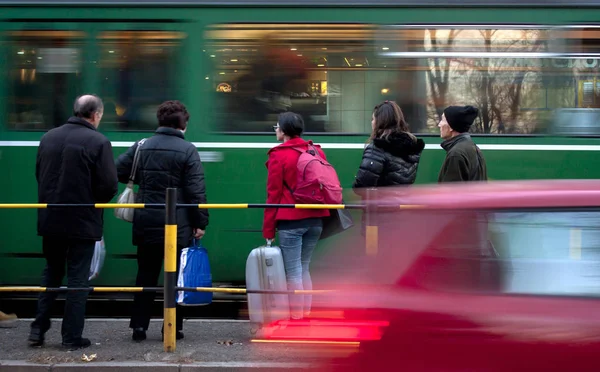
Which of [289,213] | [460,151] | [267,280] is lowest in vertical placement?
[267,280]

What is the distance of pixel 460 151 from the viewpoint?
21.7 ft

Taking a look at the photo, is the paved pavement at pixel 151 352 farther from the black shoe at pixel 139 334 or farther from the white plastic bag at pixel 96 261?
the white plastic bag at pixel 96 261

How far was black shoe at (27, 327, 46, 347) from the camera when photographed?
657 centimetres

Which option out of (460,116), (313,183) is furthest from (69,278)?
(460,116)

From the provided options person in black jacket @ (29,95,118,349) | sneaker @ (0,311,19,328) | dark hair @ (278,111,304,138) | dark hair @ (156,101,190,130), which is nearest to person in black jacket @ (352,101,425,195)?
dark hair @ (278,111,304,138)

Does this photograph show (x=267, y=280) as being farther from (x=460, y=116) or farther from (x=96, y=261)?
(x=460, y=116)

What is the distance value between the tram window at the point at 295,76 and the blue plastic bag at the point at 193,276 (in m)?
1.82

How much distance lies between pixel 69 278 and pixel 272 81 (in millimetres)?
2696

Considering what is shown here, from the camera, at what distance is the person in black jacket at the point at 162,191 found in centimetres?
673

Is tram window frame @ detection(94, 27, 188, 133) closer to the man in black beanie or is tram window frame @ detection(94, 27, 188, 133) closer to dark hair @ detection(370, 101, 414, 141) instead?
dark hair @ detection(370, 101, 414, 141)

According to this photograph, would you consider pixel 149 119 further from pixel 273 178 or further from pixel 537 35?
pixel 537 35

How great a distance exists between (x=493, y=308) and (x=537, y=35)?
5204mm

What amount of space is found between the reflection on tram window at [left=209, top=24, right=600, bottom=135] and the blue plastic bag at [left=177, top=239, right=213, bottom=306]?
1817mm

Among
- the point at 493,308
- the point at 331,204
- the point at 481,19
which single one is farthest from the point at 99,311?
the point at 493,308
